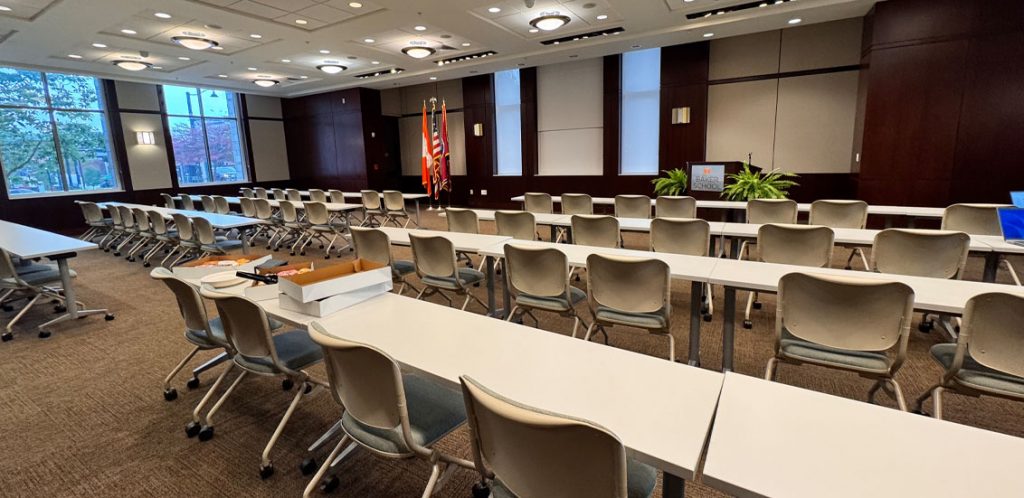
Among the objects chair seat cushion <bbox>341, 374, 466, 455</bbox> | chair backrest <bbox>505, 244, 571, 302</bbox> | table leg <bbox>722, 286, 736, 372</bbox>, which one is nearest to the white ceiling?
chair backrest <bbox>505, 244, 571, 302</bbox>

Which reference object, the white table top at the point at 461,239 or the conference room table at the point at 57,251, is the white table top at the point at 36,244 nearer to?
the conference room table at the point at 57,251

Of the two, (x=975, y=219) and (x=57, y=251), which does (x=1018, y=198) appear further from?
(x=57, y=251)

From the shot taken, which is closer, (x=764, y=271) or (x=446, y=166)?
(x=764, y=271)

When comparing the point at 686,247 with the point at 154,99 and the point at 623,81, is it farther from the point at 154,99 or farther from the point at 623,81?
the point at 154,99

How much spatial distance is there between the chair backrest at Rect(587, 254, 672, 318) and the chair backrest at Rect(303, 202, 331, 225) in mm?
5284

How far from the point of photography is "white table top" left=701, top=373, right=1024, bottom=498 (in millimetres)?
970

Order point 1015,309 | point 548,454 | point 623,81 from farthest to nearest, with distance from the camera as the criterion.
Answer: point 623,81 < point 1015,309 < point 548,454

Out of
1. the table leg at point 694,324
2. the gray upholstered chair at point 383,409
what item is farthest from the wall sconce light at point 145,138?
the table leg at point 694,324

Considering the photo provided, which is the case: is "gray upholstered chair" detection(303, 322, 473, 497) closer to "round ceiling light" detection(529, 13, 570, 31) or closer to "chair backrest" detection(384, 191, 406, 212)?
"round ceiling light" detection(529, 13, 570, 31)

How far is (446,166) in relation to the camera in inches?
433

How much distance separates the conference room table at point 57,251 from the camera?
400 cm

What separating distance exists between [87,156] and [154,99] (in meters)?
1.96

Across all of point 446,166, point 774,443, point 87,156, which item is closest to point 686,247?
point 774,443

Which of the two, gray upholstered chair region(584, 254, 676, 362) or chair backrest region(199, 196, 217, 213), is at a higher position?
chair backrest region(199, 196, 217, 213)
